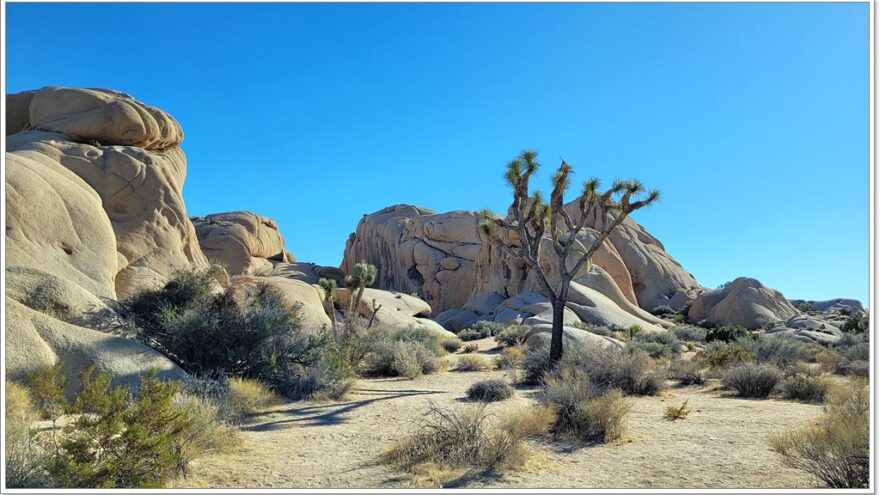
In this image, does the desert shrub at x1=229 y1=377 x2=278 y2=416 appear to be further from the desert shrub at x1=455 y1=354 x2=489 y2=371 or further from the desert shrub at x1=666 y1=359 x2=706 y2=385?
the desert shrub at x1=666 y1=359 x2=706 y2=385

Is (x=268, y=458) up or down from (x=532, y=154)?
down

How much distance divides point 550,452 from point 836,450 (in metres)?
3.00

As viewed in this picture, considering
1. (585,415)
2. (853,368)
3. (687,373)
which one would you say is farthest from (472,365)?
(853,368)

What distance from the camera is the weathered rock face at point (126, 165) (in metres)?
18.6

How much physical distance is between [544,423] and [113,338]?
700 cm

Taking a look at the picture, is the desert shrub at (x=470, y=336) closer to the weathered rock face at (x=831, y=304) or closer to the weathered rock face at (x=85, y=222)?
the weathered rock face at (x=85, y=222)

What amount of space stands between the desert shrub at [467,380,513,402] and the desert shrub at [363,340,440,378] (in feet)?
13.7

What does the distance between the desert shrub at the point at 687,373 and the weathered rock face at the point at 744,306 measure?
25.1m

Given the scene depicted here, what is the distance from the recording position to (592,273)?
40.4 metres

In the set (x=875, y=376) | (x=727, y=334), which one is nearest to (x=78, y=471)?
(x=875, y=376)

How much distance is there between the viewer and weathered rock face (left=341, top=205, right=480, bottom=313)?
50500 millimetres

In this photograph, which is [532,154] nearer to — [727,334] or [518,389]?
[518,389]

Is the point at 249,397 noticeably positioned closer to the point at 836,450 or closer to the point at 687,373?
the point at 836,450

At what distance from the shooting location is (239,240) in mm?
47281
